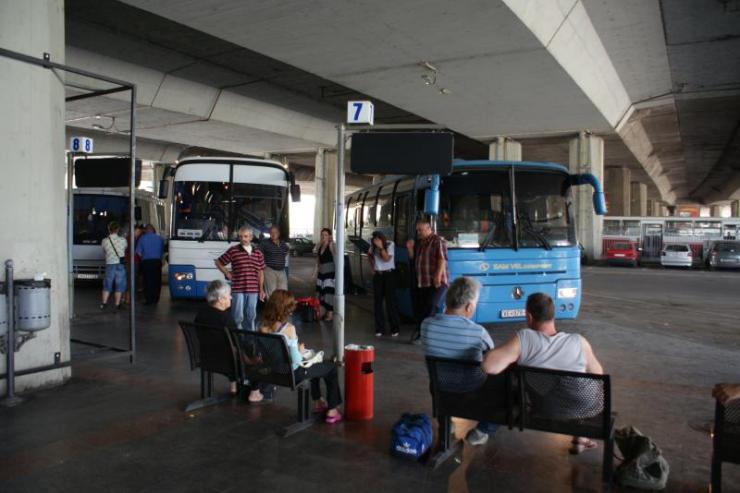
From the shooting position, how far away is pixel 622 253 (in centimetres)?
Result: 3081

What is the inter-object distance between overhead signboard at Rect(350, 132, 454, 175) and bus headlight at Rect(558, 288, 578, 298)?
14.9 feet

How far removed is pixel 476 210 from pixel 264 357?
5.53 metres

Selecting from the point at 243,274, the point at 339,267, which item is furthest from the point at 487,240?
the point at 243,274

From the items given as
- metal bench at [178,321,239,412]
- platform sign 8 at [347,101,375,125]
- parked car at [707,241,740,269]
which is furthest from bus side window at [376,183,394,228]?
parked car at [707,241,740,269]

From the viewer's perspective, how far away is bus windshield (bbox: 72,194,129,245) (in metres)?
16.7

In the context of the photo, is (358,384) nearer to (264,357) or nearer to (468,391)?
(264,357)

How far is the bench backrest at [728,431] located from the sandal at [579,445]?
3.97 ft

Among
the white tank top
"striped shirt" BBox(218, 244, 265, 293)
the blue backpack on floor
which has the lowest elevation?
the blue backpack on floor

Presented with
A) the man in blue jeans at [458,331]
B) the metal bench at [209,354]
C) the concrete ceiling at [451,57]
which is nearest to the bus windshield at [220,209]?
the concrete ceiling at [451,57]

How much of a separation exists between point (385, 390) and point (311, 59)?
13808mm

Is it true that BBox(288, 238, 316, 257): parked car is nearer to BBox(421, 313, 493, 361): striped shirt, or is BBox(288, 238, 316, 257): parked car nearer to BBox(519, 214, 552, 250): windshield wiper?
BBox(519, 214, 552, 250): windshield wiper

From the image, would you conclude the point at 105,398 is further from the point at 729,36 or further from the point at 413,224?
the point at 729,36

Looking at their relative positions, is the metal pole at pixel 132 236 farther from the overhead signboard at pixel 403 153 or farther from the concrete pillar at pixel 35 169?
the overhead signboard at pixel 403 153

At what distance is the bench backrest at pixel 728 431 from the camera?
338 cm
